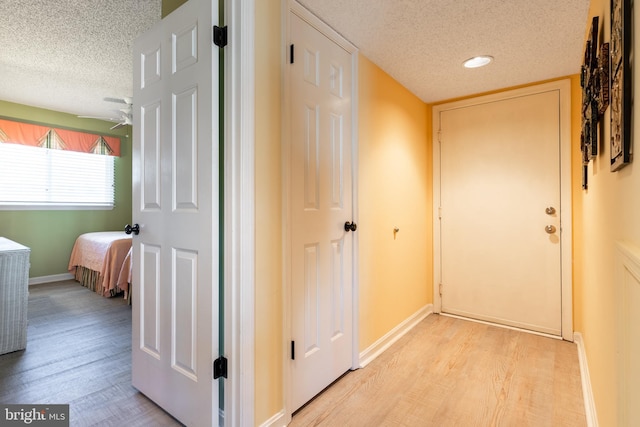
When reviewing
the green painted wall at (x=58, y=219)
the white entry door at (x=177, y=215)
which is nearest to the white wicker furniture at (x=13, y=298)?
the white entry door at (x=177, y=215)

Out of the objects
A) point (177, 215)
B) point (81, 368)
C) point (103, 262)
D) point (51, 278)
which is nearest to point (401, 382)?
point (177, 215)

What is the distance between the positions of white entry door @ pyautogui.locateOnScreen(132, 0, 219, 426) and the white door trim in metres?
0.08

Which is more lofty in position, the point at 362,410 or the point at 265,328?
the point at 265,328

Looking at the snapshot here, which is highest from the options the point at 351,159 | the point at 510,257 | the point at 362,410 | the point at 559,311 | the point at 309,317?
the point at 351,159

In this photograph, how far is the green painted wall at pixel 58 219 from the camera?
4.24 meters

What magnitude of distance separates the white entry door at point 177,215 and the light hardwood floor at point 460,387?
638mm

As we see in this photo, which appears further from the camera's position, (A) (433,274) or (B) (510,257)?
(A) (433,274)

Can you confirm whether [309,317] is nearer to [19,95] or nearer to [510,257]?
[510,257]

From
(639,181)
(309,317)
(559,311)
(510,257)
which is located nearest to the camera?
(639,181)

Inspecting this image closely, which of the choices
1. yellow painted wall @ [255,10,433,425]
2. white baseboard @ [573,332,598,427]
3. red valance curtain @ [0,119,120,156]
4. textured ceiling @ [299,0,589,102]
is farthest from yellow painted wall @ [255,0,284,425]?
red valance curtain @ [0,119,120,156]

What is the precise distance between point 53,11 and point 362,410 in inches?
→ 128

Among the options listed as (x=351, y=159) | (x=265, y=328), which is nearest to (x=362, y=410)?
(x=265, y=328)

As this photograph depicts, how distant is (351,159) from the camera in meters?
2.11

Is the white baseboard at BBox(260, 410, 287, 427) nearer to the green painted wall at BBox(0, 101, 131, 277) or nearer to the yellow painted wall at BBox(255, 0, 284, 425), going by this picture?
the yellow painted wall at BBox(255, 0, 284, 425)
